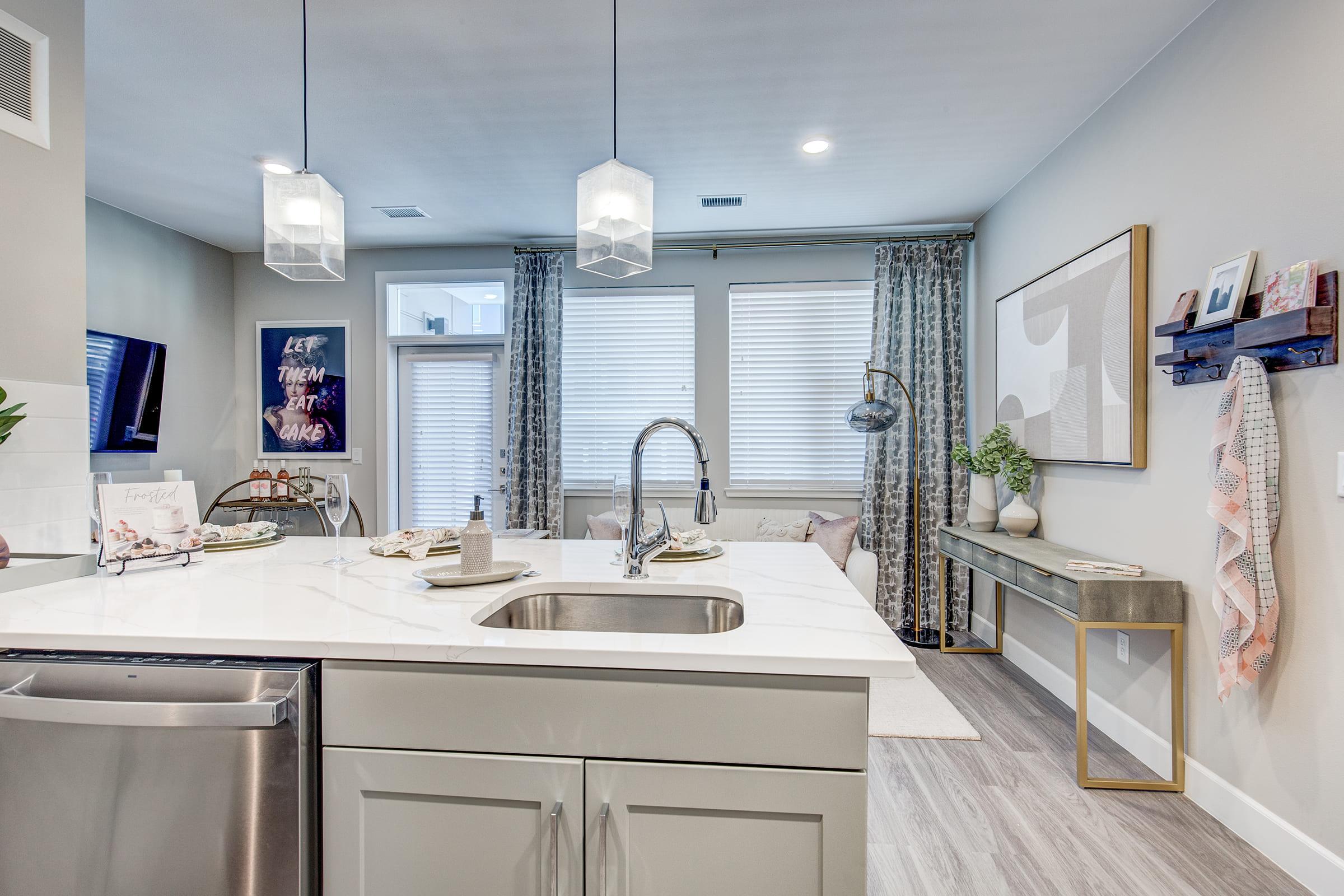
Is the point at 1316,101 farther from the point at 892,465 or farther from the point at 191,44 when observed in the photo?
the point at 191,44

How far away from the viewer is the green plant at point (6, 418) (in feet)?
5.39

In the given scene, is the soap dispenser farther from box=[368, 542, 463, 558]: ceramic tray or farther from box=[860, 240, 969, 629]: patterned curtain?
box=[860, 240, 969, 629]: patterned curtain

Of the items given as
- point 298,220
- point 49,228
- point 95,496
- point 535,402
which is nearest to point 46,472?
point 95,496

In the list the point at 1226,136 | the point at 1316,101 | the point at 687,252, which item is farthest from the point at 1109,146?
the point at 687,252

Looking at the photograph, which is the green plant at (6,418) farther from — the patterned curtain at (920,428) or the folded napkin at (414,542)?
the patterned curtain at (920,428)

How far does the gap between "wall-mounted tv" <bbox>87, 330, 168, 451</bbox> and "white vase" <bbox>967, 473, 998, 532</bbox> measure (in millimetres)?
5003

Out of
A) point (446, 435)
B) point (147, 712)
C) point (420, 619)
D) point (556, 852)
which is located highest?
point (446, 435)

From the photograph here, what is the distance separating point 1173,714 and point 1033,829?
26.9 inches

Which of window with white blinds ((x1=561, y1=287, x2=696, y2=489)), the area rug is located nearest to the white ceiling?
window with white blinds ((x1=561, y1=287, x2=696, y2=489))

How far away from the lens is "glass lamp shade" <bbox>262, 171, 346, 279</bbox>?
6.89ft

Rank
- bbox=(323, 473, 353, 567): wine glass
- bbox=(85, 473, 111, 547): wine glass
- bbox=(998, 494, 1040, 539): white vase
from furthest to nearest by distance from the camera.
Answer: bbox=(998, 494, 1040, 539): white vase
bbox=(323, 473, 353, 567): wine glass
bbox=(85, 473, 111, 547): wine glass

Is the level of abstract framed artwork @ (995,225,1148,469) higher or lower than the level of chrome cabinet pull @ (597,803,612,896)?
higher

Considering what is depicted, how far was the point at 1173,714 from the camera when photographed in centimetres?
225

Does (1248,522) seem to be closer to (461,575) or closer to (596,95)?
(461,575)
